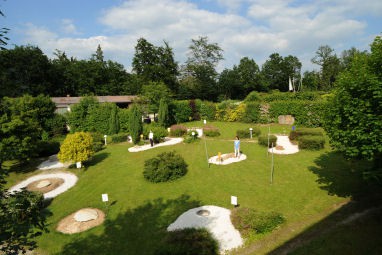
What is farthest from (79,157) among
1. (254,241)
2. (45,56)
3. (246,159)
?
(45,56)

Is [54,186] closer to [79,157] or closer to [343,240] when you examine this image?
[79,157]

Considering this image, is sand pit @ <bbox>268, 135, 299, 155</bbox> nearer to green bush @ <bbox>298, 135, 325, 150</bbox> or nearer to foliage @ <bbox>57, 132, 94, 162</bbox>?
green bush @ <bbox>298, 135, 325, 150</bbox>

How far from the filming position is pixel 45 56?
196 feet

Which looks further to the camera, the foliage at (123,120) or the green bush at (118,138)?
the foliage at (123,120)

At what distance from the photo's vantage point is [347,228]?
9.43m

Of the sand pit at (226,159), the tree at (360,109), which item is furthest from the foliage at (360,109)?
the sand pit at (226,159)

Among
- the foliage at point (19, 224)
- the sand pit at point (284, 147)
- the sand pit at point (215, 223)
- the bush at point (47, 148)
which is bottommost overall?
the sand pit at point (215, 223)

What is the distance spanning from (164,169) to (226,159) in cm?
530

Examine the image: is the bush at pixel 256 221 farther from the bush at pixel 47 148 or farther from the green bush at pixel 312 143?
the bush at pixel 47 148

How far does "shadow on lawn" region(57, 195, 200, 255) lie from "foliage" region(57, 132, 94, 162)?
30.1 feet

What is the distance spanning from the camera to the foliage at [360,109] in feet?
29.7

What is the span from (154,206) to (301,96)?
31.4 meters

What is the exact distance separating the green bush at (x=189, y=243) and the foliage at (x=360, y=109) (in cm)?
640

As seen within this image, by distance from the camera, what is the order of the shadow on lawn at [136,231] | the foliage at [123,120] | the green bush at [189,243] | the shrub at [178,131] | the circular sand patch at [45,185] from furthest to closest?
the foliage at [123,120] → the shrub at [178,131] → the circular sand patch at [45,185] → the shadow on lawn at [136,231] → the green bush at [189,243]
